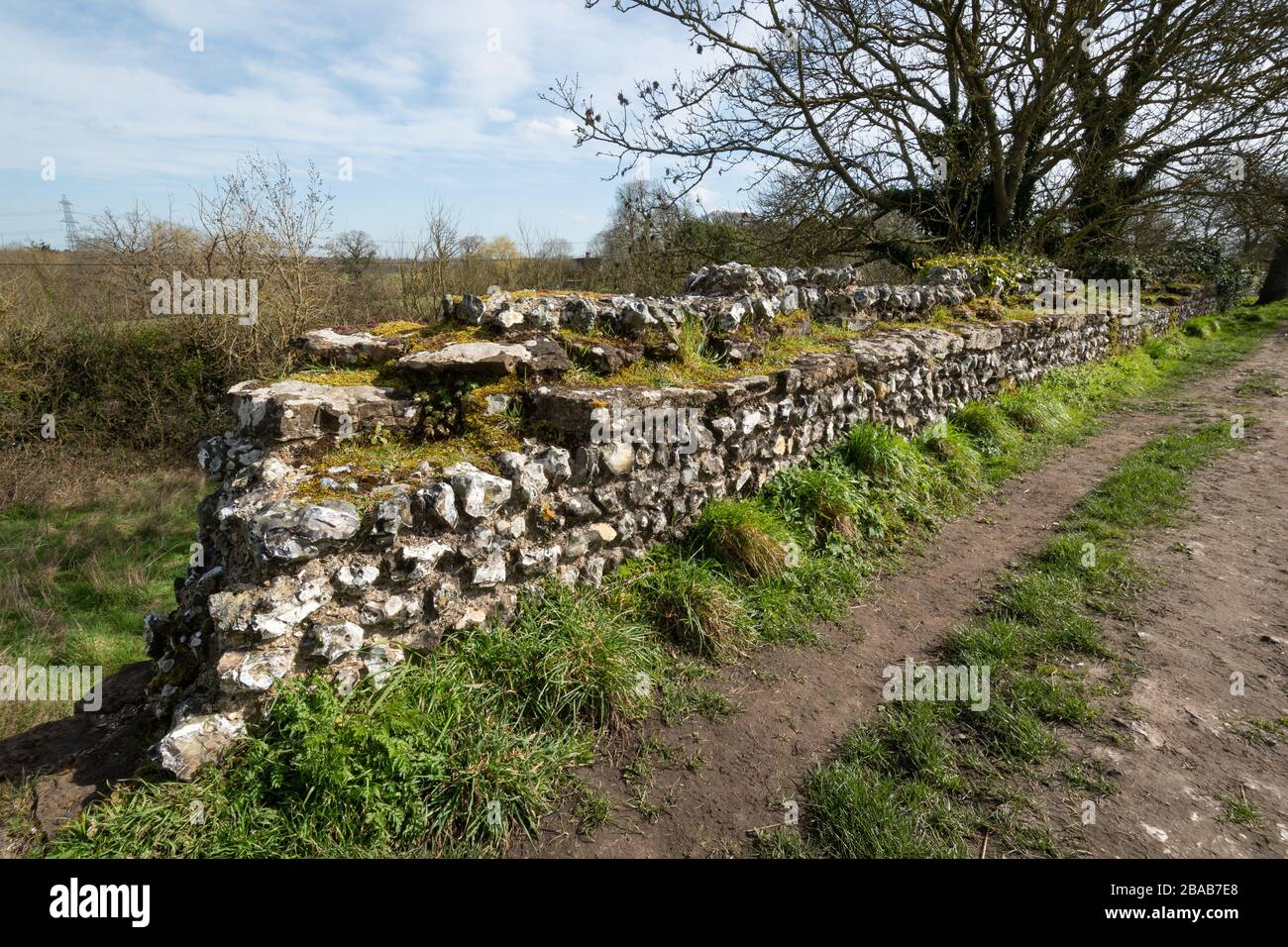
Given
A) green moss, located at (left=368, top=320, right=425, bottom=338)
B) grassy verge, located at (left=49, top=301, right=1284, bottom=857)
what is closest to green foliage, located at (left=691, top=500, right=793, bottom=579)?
grassy verge, located at (left=49, top=301, right=1284, bottom=857)

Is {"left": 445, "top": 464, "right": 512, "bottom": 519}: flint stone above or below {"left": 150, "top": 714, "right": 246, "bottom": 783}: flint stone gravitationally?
above

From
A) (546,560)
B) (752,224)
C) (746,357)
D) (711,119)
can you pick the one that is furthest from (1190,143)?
(546,560)

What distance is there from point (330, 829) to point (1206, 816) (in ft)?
10.5

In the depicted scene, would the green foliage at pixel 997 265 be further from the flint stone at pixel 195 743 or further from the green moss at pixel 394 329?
the flint stone at pixel 195 743

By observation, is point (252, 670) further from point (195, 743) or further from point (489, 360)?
point (489, 360)

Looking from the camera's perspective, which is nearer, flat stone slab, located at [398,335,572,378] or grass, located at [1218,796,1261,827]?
grass, located at [1218,796,1261,827]

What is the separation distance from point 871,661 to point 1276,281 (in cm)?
2977

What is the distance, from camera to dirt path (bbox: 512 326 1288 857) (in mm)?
2547

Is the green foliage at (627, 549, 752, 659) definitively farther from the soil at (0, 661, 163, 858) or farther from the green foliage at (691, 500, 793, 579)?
the soil at (0, 661, 163, 858)

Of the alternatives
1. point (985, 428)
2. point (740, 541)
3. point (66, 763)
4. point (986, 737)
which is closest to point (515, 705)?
point (66, 763)

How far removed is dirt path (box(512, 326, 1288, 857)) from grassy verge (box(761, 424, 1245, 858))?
0.14 meters

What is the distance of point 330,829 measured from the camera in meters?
2.25

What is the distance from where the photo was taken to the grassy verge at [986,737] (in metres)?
2.46
